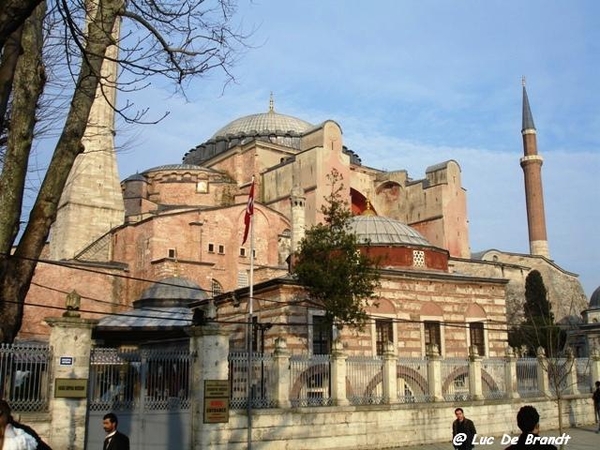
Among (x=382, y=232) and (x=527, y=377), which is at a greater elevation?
(x=382, y=232)

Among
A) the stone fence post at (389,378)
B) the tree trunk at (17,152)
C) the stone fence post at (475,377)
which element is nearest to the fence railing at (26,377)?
the tree trunk at (17,152)

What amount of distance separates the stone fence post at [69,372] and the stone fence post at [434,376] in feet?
24.9

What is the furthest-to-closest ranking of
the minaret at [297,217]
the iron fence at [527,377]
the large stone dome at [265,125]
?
the large stone dome at [265,125] → the minaret at [297,217] → the iron fence at [527,377]

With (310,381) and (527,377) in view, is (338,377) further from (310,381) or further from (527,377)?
(527,377)

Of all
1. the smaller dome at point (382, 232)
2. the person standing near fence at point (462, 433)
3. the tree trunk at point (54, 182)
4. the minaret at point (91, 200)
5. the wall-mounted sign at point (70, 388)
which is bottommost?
the person standing near fence at point (462, 433)

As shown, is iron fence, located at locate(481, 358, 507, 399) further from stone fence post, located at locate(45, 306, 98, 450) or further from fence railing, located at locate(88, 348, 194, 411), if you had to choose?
stone fence post, located at locate(45, 306, 98, 450)

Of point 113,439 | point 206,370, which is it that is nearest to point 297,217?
point 206,370

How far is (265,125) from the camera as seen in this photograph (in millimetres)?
48969

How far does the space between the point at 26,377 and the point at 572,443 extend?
1100cm

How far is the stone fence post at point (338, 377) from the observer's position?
1286 centimetres

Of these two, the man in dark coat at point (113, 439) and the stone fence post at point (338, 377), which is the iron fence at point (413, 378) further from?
the man in dark coat at point (113, 439)

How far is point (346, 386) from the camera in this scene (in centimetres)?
1332

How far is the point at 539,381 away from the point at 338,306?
5.70 m

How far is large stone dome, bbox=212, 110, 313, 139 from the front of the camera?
4825 cm
